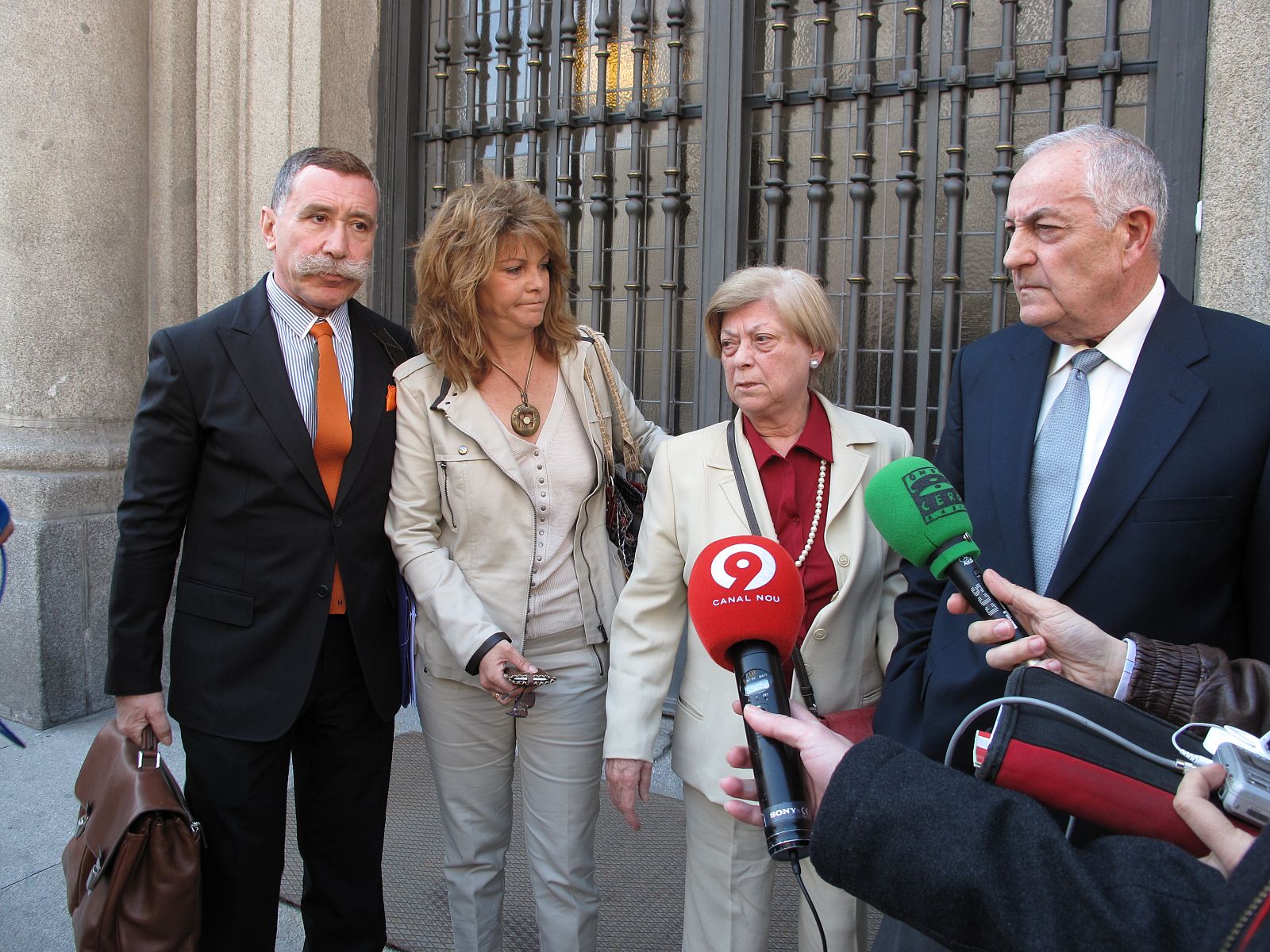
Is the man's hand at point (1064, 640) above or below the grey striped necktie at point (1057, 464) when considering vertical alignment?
below

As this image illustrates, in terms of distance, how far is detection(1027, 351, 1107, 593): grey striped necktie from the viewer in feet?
Result: 6.62

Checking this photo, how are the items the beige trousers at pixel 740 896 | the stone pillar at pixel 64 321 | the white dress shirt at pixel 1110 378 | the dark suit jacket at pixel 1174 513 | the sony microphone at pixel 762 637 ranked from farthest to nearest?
the stone pillar at pixel 64 321 → the beige trousers at pixel 740 896 → the white dress shirt at pixel 1110 378 → the dark suit jacket at pixel 1174 513 → the sony microphone at pixel 762 637

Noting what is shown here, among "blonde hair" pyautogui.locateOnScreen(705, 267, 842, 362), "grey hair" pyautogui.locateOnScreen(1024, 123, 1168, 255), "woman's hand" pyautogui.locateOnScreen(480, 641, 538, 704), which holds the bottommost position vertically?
"woman's hand" pyautogui.locateOnScreen(480, 641, 538, 704)

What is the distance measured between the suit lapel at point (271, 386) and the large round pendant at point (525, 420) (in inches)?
20.8

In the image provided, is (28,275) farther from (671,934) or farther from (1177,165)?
(1177,165)

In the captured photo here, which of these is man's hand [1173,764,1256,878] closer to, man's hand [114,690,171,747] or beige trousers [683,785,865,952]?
beige trousers [683,785,865,952]

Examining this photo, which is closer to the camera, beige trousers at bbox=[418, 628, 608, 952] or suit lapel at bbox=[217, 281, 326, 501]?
suit lapel at bbox=[217, 281, 326, 501]

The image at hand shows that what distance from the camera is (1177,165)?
12.3 feet

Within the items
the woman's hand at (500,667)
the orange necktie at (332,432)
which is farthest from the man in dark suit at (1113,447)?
the orange necktie at (332,432)

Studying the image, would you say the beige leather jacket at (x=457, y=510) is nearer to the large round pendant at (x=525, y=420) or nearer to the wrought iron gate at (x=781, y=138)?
the large round pendant at (x=525, y=420)

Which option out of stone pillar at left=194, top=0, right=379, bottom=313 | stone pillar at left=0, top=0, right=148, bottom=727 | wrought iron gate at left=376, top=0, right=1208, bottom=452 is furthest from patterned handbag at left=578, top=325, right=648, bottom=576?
stone pillar at left=0, top=0, right=148, bottom=727

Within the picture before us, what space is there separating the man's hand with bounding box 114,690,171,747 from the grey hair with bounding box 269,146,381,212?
133 cm

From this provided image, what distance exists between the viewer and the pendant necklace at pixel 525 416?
2.74m

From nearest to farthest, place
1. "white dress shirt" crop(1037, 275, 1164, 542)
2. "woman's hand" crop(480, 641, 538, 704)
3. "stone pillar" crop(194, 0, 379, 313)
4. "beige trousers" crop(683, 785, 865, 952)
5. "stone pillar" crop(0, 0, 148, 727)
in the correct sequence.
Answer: "white dress shirt" crop(1037, 275, 1164, 542)
"beige trousers" crop(683, 785, 865, 952)
"woman's hand" crop(480, 641, 538, 704)
"stone pillar" crop(0, 0, 148, 727)
"stone pillar" crop(194, 0, 379, 313)
